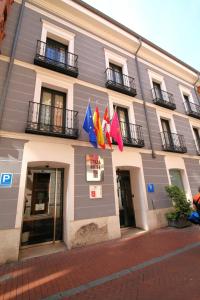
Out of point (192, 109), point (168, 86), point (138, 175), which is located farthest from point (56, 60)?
point (192, 109)

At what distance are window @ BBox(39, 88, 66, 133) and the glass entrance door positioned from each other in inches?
71.4

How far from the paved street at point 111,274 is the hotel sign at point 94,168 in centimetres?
244

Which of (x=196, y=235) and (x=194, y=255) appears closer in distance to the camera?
(x=194, y=255)

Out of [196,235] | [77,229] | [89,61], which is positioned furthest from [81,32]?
[196,235]

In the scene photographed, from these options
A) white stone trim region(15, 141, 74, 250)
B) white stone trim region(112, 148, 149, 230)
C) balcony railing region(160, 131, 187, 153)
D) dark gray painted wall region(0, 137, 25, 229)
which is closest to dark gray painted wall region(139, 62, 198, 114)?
balcony railing region(160, 131, 187, 153)

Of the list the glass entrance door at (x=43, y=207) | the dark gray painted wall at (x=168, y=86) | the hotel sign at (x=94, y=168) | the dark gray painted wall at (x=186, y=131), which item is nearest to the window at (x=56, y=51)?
the hotel sign at (x=94, y=168)

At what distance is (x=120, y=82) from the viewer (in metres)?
9.59

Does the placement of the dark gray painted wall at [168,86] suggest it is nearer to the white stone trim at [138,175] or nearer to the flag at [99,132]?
the white stone trim at [138,175]

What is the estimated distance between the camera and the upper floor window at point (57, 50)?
23.4 ft

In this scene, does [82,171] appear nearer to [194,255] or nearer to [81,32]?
[194,255]

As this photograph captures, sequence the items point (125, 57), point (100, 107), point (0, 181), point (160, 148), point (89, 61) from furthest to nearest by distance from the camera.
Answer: point (125, 57), point (160, 148), point (89, 61), point (100, 107), point (0, 181)

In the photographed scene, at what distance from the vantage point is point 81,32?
900cm

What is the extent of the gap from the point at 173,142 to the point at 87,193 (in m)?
6.63

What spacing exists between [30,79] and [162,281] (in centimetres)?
762
